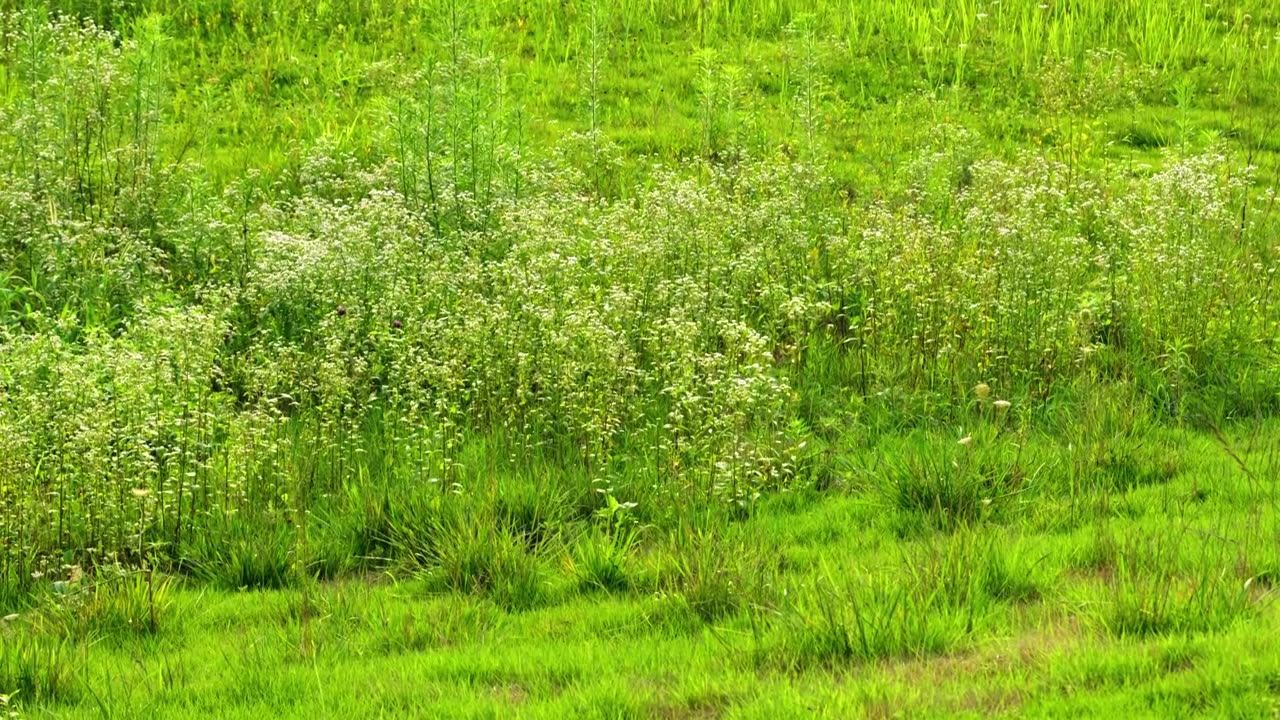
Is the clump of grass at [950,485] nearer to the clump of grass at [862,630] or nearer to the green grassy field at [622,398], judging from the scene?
the green grassy field at [622,398]

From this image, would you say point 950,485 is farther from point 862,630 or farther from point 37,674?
point 37,674

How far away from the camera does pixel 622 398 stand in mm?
7551

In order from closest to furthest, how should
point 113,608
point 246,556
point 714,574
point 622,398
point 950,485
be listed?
point 714,574
point 113,608
point 246,556
point 950,485
point 622,398

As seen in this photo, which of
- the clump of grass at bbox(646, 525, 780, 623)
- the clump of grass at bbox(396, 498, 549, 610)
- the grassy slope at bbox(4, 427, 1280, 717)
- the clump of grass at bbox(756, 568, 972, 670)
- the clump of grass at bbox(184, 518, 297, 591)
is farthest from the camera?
the clump of grass at bbox(184, 518, 297, 591)

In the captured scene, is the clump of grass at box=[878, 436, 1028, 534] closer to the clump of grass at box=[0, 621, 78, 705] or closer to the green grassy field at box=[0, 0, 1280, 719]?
the green grassy field at box=[0, 0, 1280, 719]

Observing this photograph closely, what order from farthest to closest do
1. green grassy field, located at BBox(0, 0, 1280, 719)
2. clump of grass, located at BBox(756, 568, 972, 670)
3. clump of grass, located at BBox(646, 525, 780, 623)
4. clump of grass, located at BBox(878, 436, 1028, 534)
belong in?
1. clump of grass, located at BBox(878, 436, 1028, 534)
2. clump of grass, located at BBox(646, 525, 780, 623)
3. green grassy field, located at BBox(0, 0, 1280, 719)
4. clump of grass, located at BBox(756, 568, 972, 670)

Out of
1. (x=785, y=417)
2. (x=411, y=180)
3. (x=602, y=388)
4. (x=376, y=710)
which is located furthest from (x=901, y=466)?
(x=411, y=180)

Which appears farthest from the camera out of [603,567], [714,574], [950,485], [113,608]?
[950,485]

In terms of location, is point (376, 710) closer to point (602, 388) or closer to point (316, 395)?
point (602, 388)

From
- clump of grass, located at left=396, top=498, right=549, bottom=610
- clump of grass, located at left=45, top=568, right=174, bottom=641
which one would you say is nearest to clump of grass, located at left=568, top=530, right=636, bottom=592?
clump of grass, located at left=396, top=498, right=549, bottom=610

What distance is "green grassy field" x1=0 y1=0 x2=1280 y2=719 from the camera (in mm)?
5098

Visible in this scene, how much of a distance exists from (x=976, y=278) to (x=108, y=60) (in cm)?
634

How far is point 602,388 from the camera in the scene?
7738 millimetres

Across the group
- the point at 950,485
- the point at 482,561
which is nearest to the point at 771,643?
the point at 482,561
